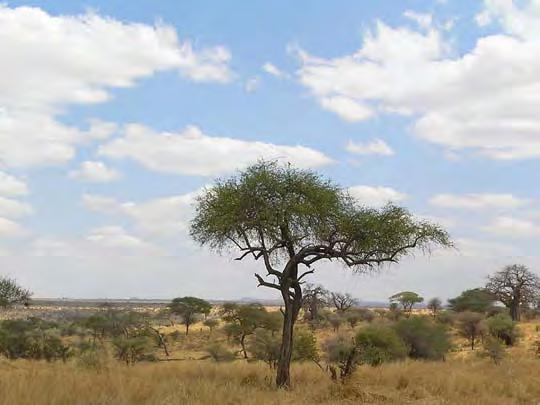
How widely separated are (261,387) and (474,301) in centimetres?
6227

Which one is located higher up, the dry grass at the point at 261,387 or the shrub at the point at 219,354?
the dry grass at the point at 261,387

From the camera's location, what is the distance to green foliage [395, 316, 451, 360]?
3906 centimetres

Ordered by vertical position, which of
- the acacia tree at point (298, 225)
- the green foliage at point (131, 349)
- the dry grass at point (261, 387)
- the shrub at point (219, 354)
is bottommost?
the shrub at point (219, 354)

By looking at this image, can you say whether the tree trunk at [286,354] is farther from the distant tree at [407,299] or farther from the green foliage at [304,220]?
the distant tree at [407,299]

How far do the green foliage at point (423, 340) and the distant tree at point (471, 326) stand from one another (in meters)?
13.7

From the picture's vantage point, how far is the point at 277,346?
34500 millimetres

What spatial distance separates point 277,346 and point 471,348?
924 inches

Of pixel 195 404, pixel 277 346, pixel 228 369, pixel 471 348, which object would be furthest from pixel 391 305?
pixel 195 404

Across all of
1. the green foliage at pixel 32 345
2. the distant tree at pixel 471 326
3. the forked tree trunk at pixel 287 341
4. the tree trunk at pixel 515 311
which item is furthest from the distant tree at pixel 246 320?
the tree trunk at pixel 515 311

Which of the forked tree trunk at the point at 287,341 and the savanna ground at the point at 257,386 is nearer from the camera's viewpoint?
the savanna ground at the point at 257,386

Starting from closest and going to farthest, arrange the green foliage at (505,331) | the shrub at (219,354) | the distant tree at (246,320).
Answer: the shrub at (219,354) < the green foliage at (505,331) < the distant tree at (246,320)

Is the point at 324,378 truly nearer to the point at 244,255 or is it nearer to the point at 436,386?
the point at 436,386

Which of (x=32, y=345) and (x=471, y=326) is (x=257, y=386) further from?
(x=471, y=326)

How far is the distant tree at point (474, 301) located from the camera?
71.0 m
